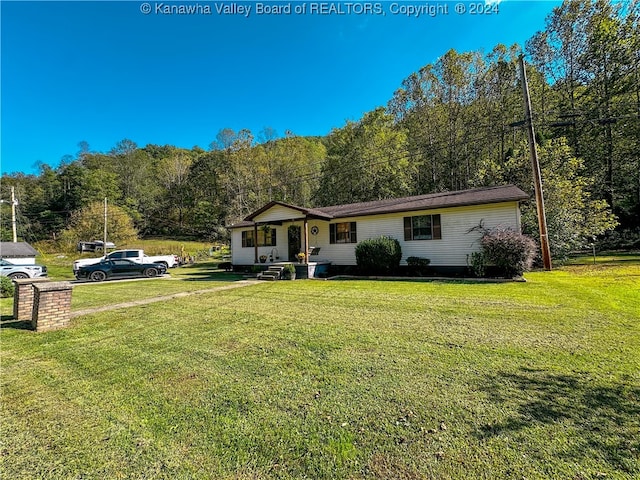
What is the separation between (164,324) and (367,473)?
16.2 ft

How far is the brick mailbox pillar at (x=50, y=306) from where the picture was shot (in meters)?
5.13

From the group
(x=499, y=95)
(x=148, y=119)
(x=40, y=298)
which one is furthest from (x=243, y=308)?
(x=148, y=119)

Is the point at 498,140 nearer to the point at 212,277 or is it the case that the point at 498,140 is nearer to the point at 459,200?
the point at 459,200

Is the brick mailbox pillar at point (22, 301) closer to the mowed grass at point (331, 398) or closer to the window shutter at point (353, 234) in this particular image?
the mowed grass at point (331, 398)

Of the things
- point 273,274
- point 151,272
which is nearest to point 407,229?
point 273,274

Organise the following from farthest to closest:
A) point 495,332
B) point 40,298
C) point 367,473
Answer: point 40,298 < point 495,332 < point 367,473

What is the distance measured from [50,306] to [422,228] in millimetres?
12109

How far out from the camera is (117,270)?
15.3m

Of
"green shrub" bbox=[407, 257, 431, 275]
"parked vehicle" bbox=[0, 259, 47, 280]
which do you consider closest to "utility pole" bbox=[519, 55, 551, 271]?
"green shrub" bbox=[407, 257, 431, 275]

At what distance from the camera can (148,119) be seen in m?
32.7

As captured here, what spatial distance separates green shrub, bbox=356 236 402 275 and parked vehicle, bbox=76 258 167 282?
11.4 meters

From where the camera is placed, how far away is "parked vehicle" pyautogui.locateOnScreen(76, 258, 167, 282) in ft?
48.4

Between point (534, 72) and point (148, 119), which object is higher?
point (148, 119)

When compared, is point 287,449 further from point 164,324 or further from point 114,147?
point 114,147
